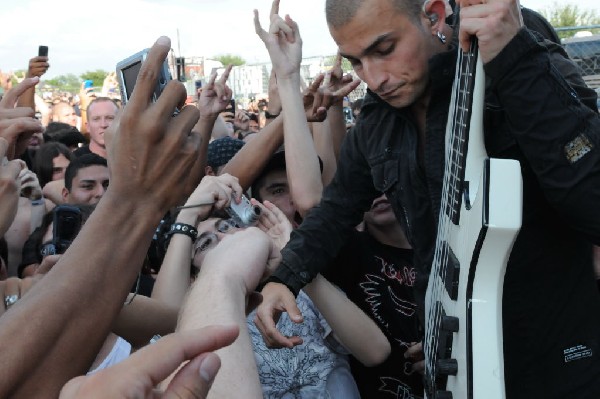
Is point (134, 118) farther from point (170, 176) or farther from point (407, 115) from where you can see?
point (407, 115)

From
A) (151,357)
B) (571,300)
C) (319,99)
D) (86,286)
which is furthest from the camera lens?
(319,99)

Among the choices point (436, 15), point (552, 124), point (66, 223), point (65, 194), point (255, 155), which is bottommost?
point (65, 194)

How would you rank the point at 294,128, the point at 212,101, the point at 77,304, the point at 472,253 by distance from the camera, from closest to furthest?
the point at 77,304 → the point at 472,253 → the point at 294,128 → the point at 212,101

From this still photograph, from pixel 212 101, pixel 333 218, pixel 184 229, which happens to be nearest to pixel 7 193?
pixel 184 229

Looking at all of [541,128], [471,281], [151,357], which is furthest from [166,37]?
[541,128]

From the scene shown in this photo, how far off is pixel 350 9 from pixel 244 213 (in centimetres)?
78

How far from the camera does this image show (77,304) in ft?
3.28

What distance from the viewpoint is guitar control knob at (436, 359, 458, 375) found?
4.53 feet

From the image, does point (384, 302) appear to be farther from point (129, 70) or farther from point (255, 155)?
point (129, 70)

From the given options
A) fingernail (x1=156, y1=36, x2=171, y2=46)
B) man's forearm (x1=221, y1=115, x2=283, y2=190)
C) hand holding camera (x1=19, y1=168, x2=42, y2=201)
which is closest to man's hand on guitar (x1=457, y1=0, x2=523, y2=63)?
fingernail (x1=156, y1=36, x2=171, y2=46)

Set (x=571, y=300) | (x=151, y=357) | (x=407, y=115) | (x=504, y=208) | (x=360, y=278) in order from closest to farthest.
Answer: (x=151, y=357) < (x=504, y=208) < (x=571, y=300) < (x=407, y=115) < (x=360, y=278)

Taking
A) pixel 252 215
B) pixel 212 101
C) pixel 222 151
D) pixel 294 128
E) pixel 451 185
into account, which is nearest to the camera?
pixel 451 185

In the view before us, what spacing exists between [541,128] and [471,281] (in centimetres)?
40

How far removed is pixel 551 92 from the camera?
1.50 m
